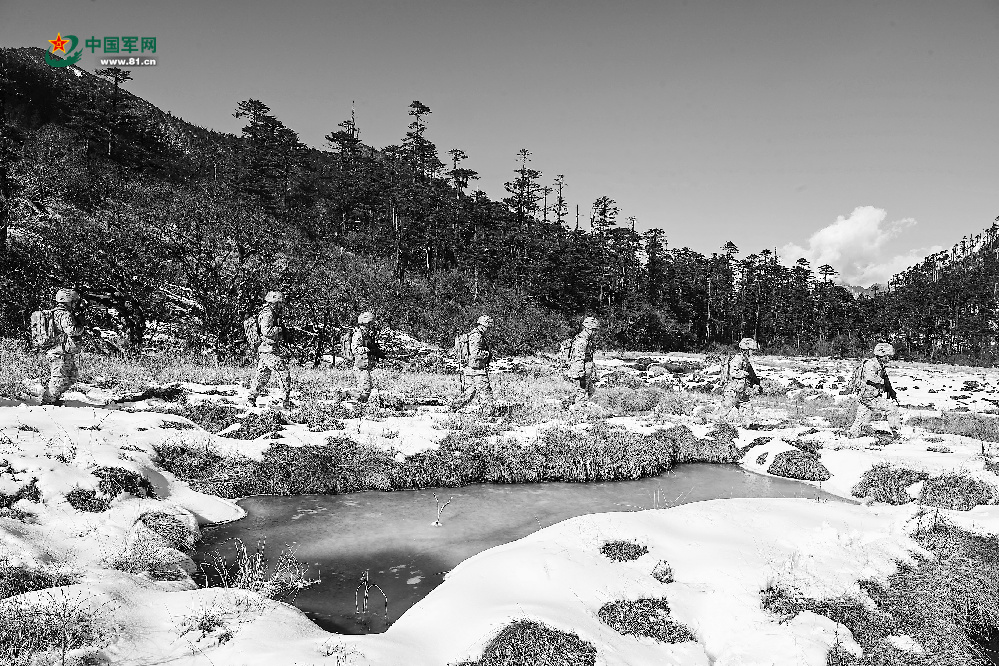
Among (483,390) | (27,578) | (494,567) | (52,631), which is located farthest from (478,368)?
(52,631)

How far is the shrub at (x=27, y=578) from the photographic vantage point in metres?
5.66

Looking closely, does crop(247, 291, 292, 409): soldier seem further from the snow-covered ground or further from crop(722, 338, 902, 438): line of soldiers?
crop(722, 338, 902, 438): line of soldiers

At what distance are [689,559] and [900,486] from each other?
6.43m

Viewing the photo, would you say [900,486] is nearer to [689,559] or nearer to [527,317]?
[689,559]

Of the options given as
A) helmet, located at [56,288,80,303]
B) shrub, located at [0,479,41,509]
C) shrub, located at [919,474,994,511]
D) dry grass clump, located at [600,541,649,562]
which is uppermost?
helmet, located at [56,288,80,303]

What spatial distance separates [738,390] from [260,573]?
55.3 feet

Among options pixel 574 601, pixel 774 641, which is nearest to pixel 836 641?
pixel 774 641

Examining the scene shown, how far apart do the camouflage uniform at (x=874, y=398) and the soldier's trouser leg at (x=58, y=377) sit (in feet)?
63.7

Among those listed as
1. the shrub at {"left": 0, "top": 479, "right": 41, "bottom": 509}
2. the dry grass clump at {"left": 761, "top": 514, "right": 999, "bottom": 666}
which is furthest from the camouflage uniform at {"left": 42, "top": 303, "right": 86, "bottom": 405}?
the dry grass clump at {"left": 761, "top": 514, "right": 999, "bottom": 666}

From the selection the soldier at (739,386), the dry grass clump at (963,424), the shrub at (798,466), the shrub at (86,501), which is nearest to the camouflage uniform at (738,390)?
the soldier at (739,386)

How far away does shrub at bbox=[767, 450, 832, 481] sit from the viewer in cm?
1259

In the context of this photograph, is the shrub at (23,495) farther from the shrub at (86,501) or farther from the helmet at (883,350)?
the helmet at (883,350)

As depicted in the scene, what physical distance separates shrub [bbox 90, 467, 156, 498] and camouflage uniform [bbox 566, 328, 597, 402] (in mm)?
13701

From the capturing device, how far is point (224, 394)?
683 inches
